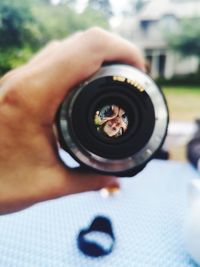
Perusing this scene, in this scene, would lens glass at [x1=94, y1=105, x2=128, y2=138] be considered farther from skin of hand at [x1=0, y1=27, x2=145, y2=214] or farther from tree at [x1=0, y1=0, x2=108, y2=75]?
tree at [x1=0, y1=0, x2=108, y2=75]

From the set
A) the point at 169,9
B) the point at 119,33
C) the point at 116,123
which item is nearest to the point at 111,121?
the point at 116,123

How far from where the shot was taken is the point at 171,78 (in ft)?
7.26

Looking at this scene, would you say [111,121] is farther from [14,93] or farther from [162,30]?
[162,30]

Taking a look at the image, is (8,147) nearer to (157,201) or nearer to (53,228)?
(53,228)

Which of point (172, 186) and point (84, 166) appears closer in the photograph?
point (84, 166)

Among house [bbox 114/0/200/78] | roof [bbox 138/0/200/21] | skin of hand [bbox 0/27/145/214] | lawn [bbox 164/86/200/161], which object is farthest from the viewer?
house [bbox 114/0/200/78]

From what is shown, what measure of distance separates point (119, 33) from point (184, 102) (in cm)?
78

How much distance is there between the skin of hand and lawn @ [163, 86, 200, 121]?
51.9 inches

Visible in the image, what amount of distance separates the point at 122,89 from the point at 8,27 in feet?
5.26

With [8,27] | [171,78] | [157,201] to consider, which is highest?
[157,201]

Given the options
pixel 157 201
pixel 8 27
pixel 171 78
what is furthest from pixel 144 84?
pixel 171 78

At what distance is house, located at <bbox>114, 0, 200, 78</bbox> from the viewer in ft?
7.27

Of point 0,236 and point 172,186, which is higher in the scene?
point 0,236

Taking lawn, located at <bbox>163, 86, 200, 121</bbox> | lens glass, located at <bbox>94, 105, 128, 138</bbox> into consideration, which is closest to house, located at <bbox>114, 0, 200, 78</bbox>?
lawn, located at <bbox>163, 86, 200, 121</bbox>
